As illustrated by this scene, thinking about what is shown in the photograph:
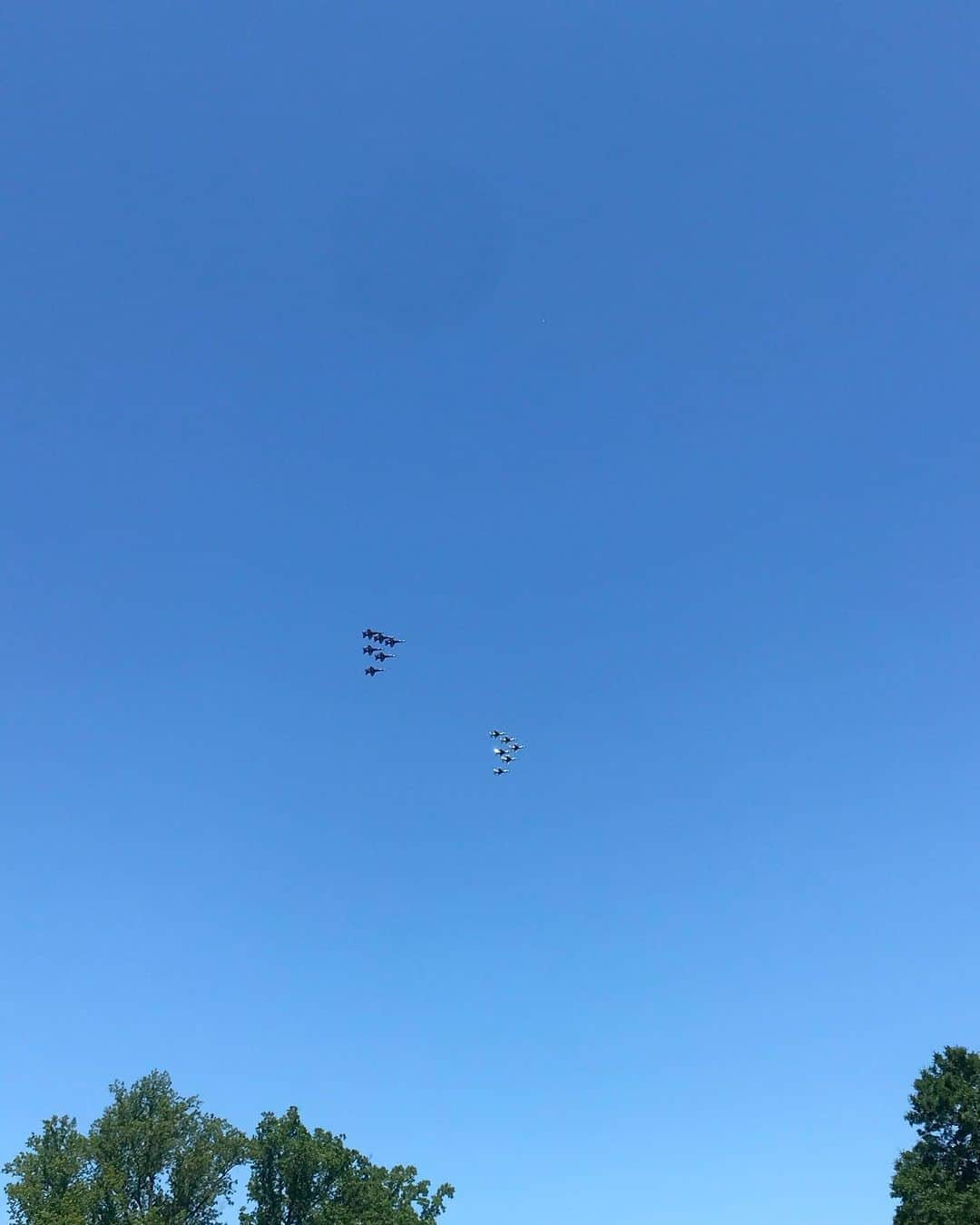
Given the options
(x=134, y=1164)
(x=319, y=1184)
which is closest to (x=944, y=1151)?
(x=319, y=1184)

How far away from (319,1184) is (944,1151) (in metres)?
39.8

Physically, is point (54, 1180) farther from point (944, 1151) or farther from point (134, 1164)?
point (944, 1151)

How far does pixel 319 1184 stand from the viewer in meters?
56.7

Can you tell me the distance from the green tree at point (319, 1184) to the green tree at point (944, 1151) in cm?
2956

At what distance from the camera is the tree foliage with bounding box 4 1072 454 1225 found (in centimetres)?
5272

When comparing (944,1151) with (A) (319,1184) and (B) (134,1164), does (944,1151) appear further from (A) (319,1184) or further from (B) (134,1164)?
(B) (134,1164)

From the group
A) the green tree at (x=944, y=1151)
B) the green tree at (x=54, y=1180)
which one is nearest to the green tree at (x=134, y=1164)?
the green tree at (x=54, y=1180)

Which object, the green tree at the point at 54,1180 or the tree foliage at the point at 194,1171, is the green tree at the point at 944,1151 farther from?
the green tree at the point at 54,1180

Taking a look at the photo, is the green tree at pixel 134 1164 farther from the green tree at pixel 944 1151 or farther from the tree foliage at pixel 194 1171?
the green tree at pixel 944 1151

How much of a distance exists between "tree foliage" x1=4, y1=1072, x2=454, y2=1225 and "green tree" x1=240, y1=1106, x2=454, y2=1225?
6 centimetres

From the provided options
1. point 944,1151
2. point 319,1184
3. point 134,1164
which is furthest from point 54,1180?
point 944,1151

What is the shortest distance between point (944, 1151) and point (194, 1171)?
4741 cm

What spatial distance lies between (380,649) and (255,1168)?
36529 mm

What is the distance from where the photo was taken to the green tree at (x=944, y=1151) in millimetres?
47969
